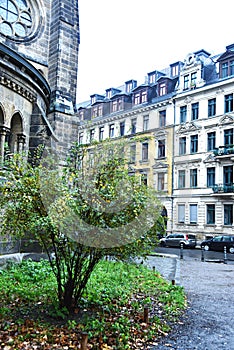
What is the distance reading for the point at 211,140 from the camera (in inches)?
1383

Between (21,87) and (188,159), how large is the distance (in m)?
26.6

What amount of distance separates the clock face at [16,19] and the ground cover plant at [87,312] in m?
11.6

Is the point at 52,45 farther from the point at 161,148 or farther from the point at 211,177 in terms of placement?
the point at 161,148

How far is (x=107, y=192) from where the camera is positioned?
5.86 m

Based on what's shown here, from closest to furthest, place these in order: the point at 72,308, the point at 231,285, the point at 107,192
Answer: the point at 107,192 → the point at 72,308 → the point at 231,285

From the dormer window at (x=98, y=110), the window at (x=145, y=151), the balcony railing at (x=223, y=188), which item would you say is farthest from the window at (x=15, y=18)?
the dormer window at (x=98, y=110)

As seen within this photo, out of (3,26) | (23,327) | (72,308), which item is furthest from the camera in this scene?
(3,26)

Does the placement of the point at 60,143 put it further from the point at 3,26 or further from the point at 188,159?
the point at 188,159

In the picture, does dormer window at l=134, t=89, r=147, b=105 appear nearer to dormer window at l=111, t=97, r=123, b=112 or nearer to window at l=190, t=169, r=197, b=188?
dormer window at l=111, t=97, r=123, b=112

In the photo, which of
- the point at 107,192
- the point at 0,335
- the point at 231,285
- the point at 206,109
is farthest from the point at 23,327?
the point at 206,109

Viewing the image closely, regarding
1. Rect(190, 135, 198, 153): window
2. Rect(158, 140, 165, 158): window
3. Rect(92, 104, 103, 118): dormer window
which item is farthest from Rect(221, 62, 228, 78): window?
Rect(92, 104, 103, 118): dormer window

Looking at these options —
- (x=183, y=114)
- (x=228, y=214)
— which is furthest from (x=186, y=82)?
(x=228, y=214)

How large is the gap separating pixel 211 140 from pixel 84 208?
31.1 metres

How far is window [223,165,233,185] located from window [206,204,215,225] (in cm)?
248
